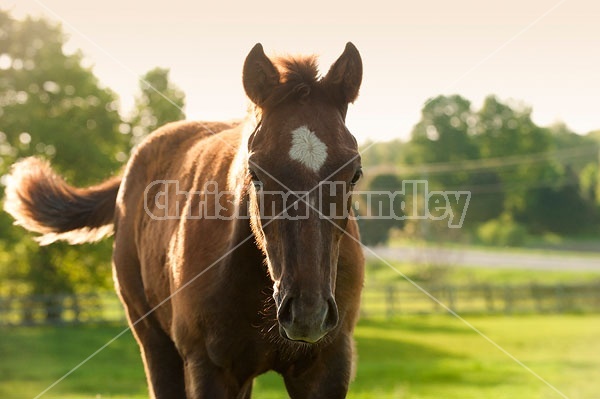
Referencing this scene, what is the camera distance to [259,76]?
3914mm

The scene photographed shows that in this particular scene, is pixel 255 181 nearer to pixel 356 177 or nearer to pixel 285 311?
pixel 356 177

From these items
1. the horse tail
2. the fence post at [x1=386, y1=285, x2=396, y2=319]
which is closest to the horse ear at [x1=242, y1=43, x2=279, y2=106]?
the horse tail

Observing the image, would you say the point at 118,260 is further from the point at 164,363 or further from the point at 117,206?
the point at 164,363

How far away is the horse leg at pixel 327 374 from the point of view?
4180 millimetres

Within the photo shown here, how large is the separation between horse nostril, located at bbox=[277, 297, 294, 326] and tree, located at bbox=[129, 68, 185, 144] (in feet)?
85.7

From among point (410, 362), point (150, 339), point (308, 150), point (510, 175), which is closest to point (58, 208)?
point (150, 339)

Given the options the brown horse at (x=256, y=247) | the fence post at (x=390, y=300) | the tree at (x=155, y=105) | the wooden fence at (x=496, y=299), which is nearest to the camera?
the brown horse at (x=256, y=247)

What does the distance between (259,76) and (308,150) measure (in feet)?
2.41

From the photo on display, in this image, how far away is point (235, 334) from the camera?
13.6ft

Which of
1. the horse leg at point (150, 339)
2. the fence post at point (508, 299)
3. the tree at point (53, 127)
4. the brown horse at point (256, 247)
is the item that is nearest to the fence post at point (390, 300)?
the fence post at point (508, 299)

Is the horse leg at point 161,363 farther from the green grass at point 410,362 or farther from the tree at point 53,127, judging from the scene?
the tree at point 53,127

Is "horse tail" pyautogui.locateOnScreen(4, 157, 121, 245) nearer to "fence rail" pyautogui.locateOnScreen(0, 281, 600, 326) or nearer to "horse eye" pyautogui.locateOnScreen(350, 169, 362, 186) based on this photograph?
"horse eye" pyautogui.locateOnScreen(350, 169, 362, 186)

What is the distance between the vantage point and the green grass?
1758 cm

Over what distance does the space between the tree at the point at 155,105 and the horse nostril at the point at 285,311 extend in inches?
1029
